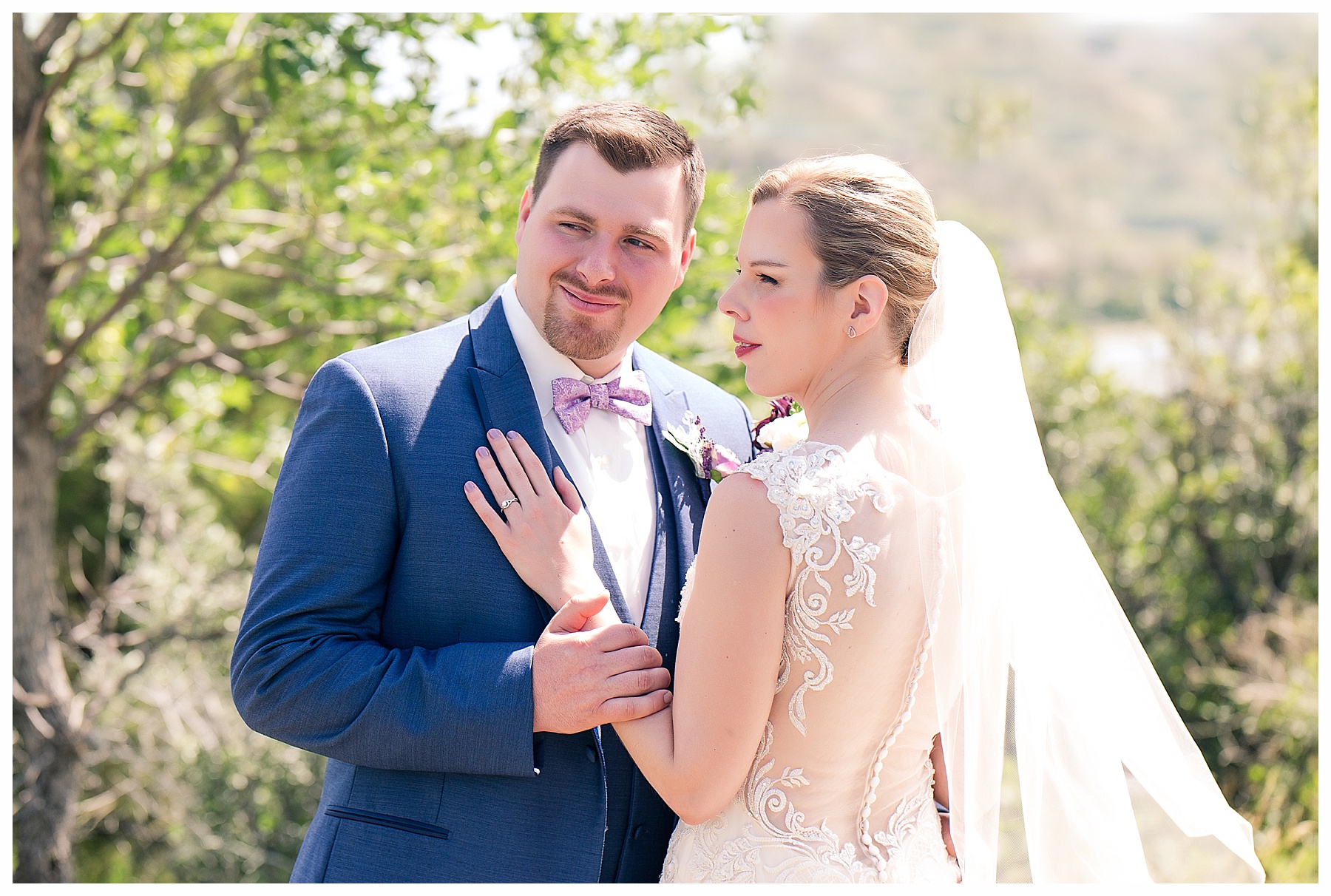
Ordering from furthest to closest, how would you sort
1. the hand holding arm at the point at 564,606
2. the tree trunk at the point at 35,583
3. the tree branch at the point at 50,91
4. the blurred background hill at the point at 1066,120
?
the blurred background hill at the point at 1066,120
the tree trunk at the point at 35,583
the tree branch at the point at 50,91
the hand holding arm at the point at 564,606

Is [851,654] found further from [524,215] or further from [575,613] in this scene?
[524,215]

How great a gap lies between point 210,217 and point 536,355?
11.1ft

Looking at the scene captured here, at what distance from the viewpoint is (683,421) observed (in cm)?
277

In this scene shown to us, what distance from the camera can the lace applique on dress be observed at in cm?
203

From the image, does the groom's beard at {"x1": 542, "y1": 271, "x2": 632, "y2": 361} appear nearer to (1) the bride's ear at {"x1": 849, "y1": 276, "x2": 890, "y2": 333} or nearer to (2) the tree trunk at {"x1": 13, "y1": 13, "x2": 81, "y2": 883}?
(1) the bride's ear at {"x1": 849, "y1": 276, "x2": 890, "y2": 333}

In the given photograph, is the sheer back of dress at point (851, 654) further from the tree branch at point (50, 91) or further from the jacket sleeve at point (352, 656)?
the tree branch at point (50, 91)

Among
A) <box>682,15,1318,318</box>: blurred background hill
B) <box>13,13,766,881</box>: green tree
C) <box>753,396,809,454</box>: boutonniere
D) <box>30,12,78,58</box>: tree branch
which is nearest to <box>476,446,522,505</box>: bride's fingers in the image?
<box>753,396,809,454</box>: boutonniere

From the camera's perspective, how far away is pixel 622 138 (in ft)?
8.36

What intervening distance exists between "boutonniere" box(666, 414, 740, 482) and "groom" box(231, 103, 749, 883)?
8cm

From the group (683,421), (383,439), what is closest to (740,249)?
(683,421)

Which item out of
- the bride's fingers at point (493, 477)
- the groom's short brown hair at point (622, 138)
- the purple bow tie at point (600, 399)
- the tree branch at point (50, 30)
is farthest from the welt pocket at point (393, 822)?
the tree branch at point (50, 30)

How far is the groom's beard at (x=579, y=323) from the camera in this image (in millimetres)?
2592

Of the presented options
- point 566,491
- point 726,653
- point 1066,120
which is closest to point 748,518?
point 726,653
